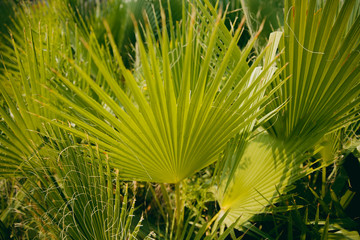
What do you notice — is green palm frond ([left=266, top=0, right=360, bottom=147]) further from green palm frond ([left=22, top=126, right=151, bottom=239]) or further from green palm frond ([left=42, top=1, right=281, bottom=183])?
green palm frond ([left=22, top=126, right=151, bottom=239])

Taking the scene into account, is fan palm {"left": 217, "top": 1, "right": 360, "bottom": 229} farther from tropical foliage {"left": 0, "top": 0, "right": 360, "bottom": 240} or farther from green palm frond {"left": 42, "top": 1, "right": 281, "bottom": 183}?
green palm frond {"left": 42, "top": 1, "right": 281, "bottom": 183}

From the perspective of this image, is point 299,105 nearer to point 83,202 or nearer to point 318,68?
point 318,68

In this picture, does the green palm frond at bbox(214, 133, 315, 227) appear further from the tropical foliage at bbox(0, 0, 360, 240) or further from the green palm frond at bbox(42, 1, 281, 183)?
the green palm frond at bbox(42, 1, 281, 183)

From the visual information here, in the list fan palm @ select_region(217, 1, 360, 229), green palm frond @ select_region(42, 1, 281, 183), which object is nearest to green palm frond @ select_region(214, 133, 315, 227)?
fan palm @ select_region(217, 1, 360, 229)

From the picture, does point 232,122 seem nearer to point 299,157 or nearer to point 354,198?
point 299,157

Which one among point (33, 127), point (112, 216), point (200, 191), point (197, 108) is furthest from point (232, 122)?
point (33, 127)

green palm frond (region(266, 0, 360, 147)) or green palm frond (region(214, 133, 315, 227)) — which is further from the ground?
green palm frond (region(266, 0, 360, 147))

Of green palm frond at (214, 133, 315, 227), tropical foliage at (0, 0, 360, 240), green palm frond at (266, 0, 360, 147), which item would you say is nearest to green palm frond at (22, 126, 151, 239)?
tropical foliage at (0, 0, 360, 240)

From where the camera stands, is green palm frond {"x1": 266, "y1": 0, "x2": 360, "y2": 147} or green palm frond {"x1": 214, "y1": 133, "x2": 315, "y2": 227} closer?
green palm frond {"x1": 266, "y1": 0, "x2": 360, "y2": 147}

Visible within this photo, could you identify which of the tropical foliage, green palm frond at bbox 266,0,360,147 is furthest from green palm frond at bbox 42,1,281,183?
green palm frond at bbox 266,0,360,147

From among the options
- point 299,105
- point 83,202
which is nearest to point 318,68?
point 299,105

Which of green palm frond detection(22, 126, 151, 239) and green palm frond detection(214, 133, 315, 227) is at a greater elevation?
green palm frond detection(22, 126, 151, 239)

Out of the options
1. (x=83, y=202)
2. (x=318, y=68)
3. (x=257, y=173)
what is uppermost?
(x=318, y=68)

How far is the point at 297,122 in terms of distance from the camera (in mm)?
866
